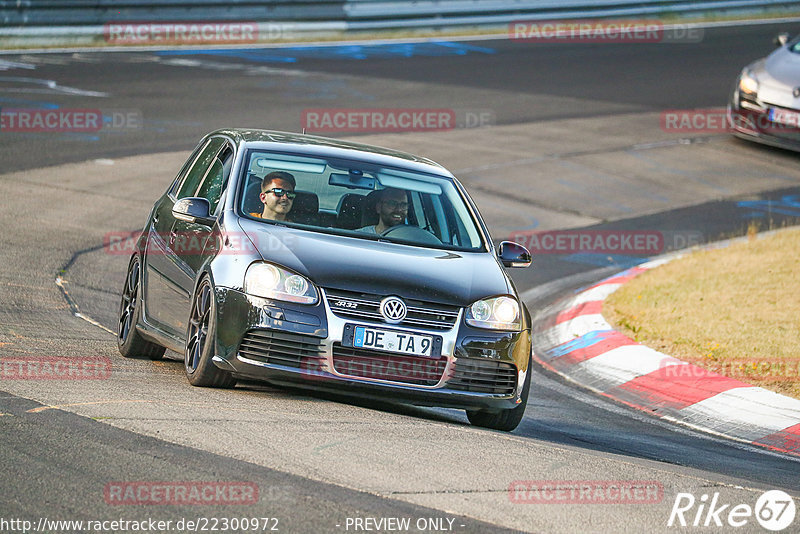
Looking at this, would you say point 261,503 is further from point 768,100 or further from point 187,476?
point 768,100

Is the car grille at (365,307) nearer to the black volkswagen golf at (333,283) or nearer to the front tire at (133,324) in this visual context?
the black volkswagen golf at (333,283)

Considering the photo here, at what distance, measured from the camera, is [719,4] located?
3269cm

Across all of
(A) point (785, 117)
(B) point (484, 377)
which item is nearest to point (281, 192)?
(B) point (484, 377)

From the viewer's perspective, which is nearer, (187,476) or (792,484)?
(187,476)

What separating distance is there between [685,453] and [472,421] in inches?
49.3

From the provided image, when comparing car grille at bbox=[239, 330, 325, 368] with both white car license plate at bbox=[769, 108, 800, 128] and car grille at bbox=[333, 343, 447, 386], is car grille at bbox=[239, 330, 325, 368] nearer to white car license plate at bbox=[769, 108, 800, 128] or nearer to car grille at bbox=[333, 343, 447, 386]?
car grille at bbox=[333, 343, 447, 386]

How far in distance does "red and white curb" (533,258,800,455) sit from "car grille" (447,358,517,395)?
1.88 m

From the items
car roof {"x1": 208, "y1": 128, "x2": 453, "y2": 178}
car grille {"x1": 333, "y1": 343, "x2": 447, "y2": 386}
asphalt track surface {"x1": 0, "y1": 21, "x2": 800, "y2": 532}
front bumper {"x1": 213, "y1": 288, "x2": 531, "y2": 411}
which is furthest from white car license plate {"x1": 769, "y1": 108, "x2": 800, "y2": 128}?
car grille {"x1": 333, "y1": 343, "x2": 447, "y2": 386}

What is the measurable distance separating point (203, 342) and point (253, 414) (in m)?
0.80

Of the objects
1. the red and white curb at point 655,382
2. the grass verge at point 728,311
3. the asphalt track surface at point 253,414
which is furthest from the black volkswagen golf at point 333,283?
the grass verge at point 728,311

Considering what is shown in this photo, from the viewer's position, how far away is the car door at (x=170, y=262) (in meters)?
7.34

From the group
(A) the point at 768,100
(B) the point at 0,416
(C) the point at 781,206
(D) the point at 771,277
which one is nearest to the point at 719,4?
(A) the point at 768,100

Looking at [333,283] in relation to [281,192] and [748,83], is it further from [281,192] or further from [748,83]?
[748,83]

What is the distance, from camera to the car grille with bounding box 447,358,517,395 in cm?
666
